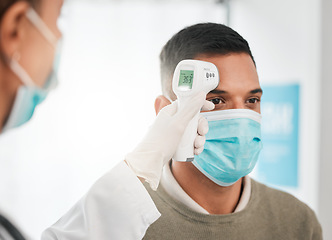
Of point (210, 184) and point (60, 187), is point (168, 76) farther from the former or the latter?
point (60, 187)

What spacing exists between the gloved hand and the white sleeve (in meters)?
0.03

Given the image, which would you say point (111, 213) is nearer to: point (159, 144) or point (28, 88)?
point (159, 144)

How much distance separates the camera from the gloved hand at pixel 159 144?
87cm

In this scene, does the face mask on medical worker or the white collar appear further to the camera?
the white collar

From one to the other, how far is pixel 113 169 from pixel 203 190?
1.30 feet

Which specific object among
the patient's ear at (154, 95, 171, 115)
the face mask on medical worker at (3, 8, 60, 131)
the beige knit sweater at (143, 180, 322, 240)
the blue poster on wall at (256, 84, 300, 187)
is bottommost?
the blue poster on wall at (256, 84, 300, 187)

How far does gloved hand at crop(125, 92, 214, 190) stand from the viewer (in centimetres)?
87

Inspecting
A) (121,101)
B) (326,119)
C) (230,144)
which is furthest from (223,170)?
(121,101)

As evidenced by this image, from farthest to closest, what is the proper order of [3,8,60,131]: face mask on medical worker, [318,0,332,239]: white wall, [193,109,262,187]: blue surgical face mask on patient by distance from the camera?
[318,0,332,239]: white wall
[193,109,262,187]: blue surgical face mask on patient
[3,8,60,131]: face mask on medical worker

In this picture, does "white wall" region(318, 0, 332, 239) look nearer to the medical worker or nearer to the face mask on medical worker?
the medical worker

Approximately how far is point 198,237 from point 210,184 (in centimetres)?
18

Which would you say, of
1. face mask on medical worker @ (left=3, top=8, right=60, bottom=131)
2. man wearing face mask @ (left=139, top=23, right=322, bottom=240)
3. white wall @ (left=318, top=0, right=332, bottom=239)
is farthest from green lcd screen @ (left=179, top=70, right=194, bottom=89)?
white wall @ (left=318, top=0, right=332, bottom=239)

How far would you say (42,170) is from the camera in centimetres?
265

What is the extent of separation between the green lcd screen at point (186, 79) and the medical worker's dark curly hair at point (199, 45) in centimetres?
19
